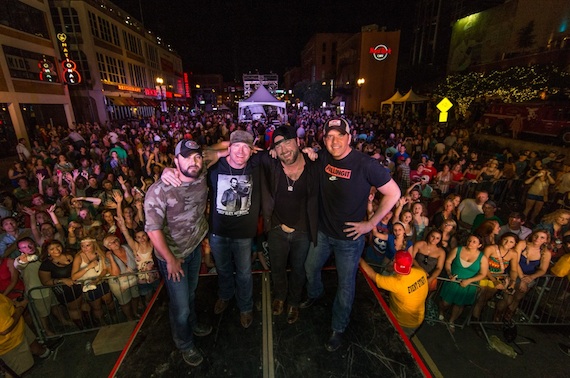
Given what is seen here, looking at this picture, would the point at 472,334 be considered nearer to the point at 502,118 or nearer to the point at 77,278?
the point at 77,278

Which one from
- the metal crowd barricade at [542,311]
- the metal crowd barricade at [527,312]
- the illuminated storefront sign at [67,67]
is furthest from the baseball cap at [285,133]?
the illuminated storefront sign at [67,67]

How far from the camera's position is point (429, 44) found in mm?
43500

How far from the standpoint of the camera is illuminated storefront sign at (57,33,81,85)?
2253cm

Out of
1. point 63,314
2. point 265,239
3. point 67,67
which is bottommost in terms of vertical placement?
point 63,314

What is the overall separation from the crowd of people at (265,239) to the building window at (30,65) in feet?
51.9

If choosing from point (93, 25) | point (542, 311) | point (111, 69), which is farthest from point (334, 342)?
point (111, 69)

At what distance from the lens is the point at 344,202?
2852mm

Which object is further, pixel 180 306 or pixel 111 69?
pixel 111 69

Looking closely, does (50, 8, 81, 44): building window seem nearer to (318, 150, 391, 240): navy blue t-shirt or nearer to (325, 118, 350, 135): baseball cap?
(325, 118, 350, 135): baseball cap

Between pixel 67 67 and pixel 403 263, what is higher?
pixel 67 67

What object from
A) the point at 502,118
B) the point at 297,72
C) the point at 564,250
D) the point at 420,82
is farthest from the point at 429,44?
the point at 297,72

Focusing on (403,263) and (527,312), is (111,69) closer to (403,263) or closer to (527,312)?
(403,263)

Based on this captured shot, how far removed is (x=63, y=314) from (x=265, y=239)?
3768 millimetres

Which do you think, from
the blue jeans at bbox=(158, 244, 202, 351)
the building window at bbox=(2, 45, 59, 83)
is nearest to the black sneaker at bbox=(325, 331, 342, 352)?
the blue jeans at bbox=(158, 244, 202, 351)
